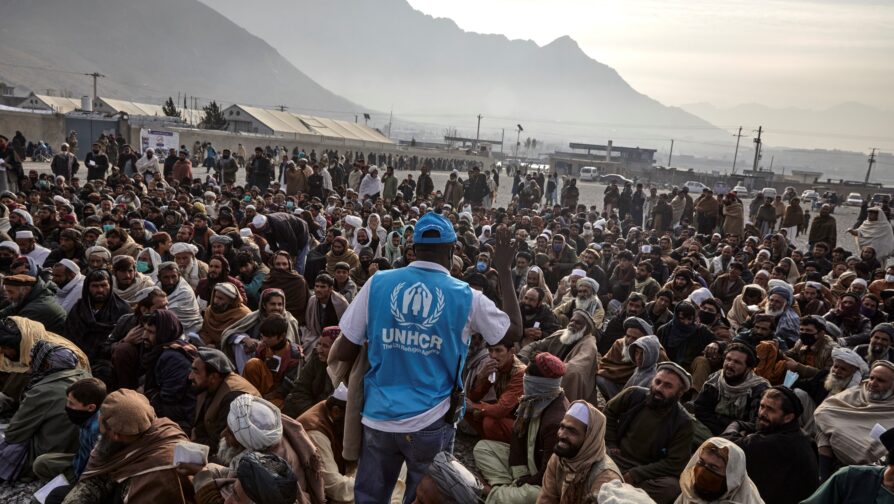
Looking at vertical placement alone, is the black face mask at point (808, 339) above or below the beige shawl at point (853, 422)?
above

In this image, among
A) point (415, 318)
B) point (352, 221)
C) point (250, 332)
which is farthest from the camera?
point (352, 221)

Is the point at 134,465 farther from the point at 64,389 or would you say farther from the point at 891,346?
the point at 891,346

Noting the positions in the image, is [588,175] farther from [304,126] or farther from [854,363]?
[854,363]

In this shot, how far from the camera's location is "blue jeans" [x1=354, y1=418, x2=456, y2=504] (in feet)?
7.88

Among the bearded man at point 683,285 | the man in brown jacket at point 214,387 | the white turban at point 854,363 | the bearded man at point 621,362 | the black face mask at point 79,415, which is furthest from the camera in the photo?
the bearded man at point 683,285

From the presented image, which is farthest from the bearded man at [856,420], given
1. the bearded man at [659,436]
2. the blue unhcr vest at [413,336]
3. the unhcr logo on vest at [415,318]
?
the unhcr logo on vest at [415,318]

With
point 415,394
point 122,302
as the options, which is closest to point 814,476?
point 415,394

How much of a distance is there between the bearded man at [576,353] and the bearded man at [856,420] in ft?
4.77

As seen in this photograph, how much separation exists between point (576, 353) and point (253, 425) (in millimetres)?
2782

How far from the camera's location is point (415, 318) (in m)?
2.31

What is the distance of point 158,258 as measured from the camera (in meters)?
6.38

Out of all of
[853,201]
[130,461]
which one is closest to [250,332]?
[130,461]

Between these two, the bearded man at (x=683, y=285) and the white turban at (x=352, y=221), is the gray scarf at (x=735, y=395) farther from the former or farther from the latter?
the white turban at (x=352, y=221)

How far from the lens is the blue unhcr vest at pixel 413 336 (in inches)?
91.0
